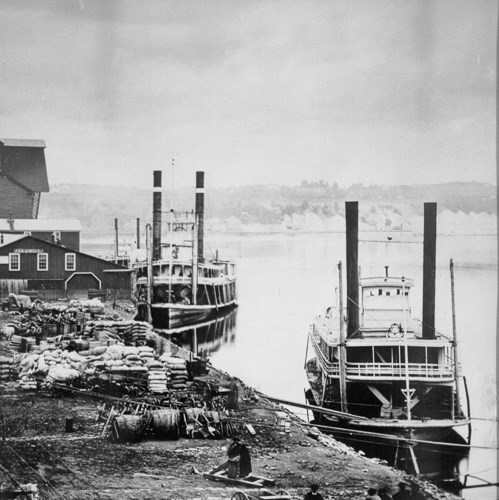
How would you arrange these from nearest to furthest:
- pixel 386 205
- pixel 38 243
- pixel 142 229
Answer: pixel 386 205
pixel 38 243
pixel 142 229

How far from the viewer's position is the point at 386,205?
8445 mm


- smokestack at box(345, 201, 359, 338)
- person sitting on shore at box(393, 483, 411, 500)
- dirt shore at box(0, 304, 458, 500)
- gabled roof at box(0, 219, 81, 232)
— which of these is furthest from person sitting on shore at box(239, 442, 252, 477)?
gabled roof at box(0, 219, 81, 232)

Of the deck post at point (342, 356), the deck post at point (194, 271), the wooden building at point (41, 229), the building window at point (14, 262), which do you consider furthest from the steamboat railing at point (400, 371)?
the building window at point (14, 262)

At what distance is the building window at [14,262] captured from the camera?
9031 millimetres

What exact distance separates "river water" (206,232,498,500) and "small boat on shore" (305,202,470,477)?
15 cm

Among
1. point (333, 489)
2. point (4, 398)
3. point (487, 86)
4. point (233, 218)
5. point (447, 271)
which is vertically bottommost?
point (333, 489)

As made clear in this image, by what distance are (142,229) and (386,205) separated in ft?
12.0

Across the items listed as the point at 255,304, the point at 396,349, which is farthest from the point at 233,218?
the point at 396,349

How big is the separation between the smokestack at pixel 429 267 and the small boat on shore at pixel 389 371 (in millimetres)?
12

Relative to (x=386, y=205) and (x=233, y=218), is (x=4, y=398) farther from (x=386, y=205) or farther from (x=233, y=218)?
(x=386, y=205)

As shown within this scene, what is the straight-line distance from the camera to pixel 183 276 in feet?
46.4

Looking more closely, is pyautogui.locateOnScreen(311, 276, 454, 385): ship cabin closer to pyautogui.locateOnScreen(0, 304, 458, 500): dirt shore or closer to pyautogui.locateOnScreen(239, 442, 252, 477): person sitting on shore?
pyautogui.locateOnScreen(0, 304, 458, 500): dirt shore

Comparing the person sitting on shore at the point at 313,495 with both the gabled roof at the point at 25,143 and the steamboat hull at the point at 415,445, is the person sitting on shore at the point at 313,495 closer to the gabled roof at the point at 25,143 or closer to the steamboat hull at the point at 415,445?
the steamboat hull at the point at 415,445

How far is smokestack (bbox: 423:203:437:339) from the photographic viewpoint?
8430 millimetres
